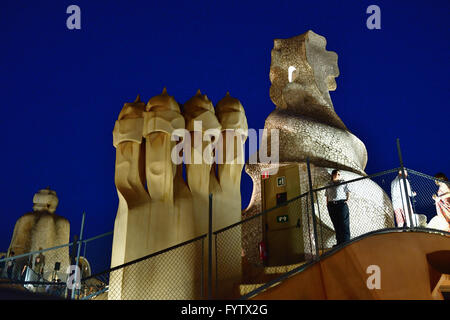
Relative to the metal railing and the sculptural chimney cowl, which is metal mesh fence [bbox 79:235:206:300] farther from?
the sculptural chimney cowl

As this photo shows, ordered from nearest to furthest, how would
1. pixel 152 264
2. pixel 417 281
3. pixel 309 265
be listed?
pixel 309 265 < pixel 417 281 < pixel 152 264

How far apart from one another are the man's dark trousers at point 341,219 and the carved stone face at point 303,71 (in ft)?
22.7

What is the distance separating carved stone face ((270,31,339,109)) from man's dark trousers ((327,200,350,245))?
6.91 metres

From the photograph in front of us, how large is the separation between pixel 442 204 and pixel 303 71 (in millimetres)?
7333

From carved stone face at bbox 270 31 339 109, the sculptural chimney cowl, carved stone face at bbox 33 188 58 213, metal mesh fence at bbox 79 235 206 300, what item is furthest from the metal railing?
carved stone face at bbox 33 188 58 213

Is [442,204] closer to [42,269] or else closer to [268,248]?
[268,248]

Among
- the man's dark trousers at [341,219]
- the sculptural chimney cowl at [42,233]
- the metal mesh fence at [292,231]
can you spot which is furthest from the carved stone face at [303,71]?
the sculptural chimney cowl at [42,233]

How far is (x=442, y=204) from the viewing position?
25.7 feet
